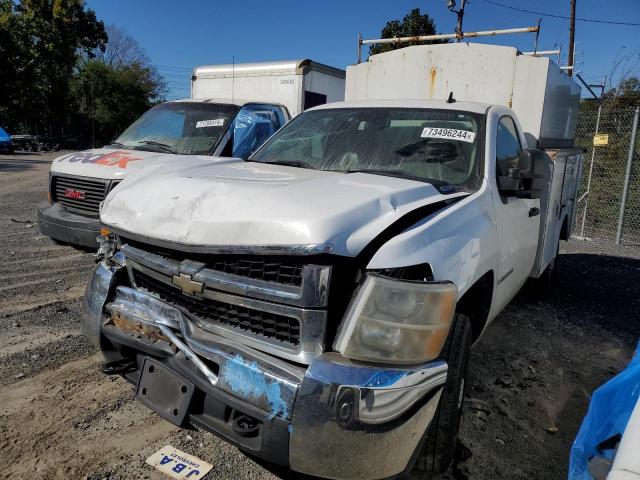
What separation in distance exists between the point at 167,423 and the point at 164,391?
75 centimetres

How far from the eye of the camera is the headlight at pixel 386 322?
6.00 ft

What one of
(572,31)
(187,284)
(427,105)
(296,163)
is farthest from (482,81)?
(572,31)

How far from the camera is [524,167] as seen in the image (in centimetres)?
308

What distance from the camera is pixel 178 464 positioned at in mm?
2439

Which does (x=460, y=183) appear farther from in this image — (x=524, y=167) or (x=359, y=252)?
(x=359, y=252)

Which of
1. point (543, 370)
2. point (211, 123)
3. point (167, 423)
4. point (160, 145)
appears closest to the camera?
point (167, 423)

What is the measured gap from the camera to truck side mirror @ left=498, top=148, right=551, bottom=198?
3.03 metres

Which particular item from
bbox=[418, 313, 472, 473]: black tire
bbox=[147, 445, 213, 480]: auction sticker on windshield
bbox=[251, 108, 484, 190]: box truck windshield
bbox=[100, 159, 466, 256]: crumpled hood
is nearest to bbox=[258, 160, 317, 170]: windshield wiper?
bbox=[251, 108, 484, 190]: box truck windshield

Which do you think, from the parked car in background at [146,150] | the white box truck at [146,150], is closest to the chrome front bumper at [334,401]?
the white box truck at [146,150]

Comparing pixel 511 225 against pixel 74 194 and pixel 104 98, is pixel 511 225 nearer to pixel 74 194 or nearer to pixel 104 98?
pixel 74 194

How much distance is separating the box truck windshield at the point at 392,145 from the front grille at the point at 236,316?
1.26 meters

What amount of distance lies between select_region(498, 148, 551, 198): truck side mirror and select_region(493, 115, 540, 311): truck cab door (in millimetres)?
38

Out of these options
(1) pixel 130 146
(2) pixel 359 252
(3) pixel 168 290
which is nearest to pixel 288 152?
(3) pixel 168 290

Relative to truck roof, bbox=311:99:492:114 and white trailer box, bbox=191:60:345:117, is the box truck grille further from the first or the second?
white trailer box, bbox=191:60:345:117
